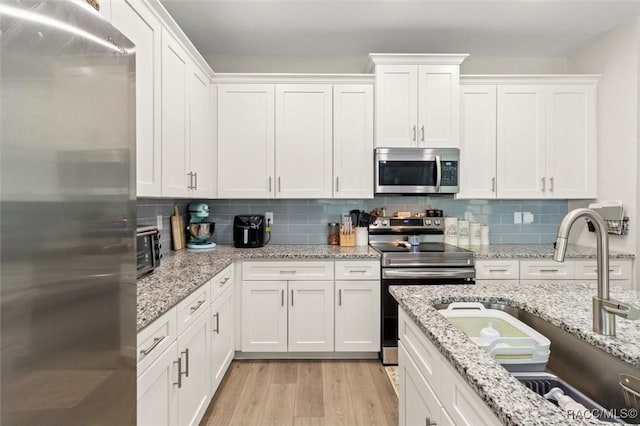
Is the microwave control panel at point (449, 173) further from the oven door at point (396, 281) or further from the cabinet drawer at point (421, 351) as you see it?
the cabinet drawer at point (421, 351)

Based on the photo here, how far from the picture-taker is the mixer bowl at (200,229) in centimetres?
286

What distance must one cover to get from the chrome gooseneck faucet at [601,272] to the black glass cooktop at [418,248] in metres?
1.76

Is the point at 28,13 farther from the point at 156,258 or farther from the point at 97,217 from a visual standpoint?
the point at 156,258

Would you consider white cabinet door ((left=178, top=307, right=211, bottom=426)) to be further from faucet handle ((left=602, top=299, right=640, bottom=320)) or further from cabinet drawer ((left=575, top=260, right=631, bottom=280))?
cabinet drawer ((left=575, top=260, right=631, bottom=280))

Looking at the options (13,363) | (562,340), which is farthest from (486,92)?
(13,363)

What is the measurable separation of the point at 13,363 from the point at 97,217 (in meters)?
0.31

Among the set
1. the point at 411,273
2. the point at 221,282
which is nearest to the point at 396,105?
the point at 411,273

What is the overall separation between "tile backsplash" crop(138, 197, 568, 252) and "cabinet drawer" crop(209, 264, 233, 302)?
0.81 meters

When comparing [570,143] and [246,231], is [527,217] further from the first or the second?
[246,231]

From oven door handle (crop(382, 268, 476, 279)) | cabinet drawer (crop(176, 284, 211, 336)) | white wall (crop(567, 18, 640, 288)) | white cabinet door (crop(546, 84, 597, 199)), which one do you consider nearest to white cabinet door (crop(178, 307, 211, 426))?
cabinet drawer (crop(176, 284, 211, 336))

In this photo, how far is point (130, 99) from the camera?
0.88 meters

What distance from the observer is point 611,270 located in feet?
8.77

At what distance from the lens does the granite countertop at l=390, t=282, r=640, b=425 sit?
0.65 meters

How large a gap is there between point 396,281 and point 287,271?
90cm
